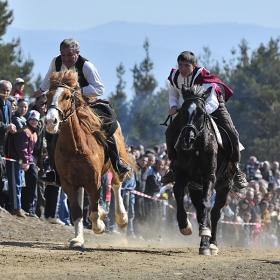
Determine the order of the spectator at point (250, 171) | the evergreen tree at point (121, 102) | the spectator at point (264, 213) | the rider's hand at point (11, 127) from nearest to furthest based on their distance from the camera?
the rider's hand at point (11, 127) → the spectator at point (264, 213) → the spectator at point (250, 171) → the evergreen tree at point (121, 102)

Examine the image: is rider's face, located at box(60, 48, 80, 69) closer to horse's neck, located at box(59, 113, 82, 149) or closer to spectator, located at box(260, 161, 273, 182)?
horse's neck, located at box(59, 113, 82, 149)

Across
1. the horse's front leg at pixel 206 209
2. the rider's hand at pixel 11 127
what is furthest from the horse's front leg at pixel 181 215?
the rider's hand at pixel 11 127

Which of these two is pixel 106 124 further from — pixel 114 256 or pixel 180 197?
pixel 114 256

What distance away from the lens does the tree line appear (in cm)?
4331

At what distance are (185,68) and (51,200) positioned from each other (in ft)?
17.4

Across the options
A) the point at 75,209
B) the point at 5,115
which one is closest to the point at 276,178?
the point at 5,115

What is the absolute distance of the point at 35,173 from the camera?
16.1 m

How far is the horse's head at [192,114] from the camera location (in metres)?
11.5

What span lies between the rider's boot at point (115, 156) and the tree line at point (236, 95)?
23731 millimetres

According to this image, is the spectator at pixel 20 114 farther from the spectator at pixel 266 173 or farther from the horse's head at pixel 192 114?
the spectator at pixel 266 173

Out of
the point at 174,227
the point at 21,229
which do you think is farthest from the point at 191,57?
the point at 174,227

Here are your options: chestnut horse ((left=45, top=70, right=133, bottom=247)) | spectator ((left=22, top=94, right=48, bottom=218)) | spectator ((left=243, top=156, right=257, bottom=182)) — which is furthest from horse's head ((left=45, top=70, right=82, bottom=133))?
spectator ((left=243, top=156, right=257, bottom=182))

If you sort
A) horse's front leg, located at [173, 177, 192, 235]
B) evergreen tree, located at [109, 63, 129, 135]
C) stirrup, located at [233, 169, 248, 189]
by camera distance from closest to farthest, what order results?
horse's front leg, located at [173, 177, 192, 235] → stirrup, located at [233, 169, 248, 189] → evergreen tree, located at [109, 63, 129, 135]

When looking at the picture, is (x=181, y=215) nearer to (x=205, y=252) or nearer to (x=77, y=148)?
(x=205, y=252)
